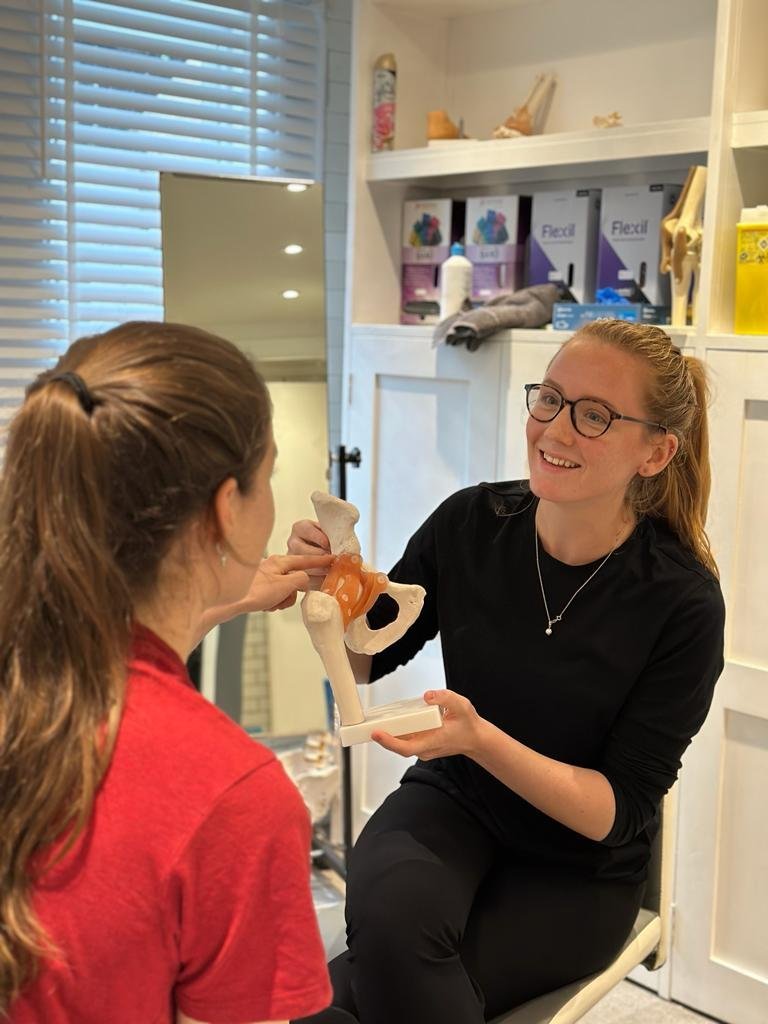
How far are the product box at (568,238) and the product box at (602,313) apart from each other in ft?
0.38

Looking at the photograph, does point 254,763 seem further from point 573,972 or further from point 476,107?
point 476,107

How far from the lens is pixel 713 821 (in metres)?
2.10

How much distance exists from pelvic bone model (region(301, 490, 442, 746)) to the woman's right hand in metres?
0.06

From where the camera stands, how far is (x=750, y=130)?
197 centimetres

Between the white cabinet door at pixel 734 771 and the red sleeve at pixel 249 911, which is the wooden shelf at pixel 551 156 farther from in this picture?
the red sleeve at pixel 249 911

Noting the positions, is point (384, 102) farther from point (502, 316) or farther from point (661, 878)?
point (661, 878)

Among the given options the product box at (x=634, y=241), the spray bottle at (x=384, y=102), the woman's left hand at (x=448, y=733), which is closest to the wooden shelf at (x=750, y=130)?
the product box at (x=634, y=241)

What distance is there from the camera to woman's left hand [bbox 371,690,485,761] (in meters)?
1.25

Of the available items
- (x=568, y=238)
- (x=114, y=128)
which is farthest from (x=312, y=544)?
(x=114, y=128)

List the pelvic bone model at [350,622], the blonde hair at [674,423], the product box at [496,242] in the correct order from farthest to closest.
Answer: the product box at [496,242] → the blonde hair at [674,423] → the pelvic bone model at [350,622]

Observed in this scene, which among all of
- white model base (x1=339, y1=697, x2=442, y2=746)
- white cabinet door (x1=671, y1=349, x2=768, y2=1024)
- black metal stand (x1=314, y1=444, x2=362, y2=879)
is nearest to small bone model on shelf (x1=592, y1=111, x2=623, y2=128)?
white cabinet door (x1=671, y1=349, x2=768, y2=1024)

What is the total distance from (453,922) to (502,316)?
4.36ft

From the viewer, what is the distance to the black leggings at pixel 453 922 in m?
1.25

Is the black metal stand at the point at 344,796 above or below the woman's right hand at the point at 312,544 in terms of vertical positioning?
below
